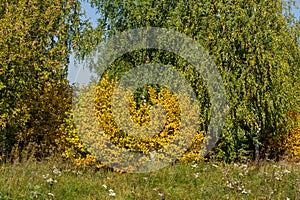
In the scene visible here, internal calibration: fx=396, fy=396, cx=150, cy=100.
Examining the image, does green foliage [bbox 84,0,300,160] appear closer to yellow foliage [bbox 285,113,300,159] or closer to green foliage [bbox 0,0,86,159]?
yellow foliage [bbox 285,113,300,159]

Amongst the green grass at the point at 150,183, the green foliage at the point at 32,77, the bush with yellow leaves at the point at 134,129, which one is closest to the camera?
the green grass at the point at 150,183

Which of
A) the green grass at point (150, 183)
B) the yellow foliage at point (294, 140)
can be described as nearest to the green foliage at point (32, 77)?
the green grass at point (150, 183)

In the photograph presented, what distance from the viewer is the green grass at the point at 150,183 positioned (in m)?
6.74

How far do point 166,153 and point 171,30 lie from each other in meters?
4.55

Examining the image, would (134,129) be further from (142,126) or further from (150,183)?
(150,183)

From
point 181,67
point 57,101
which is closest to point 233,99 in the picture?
point 181,67

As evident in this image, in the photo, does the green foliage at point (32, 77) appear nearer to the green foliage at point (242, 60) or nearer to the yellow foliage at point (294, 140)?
the green foliage at point (242, 60)

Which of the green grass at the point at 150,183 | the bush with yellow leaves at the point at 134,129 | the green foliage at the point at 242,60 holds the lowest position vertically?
the green grass at the point at 150,183

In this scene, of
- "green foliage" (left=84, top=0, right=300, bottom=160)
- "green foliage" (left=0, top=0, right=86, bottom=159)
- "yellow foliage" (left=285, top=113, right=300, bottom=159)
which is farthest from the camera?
"yellow foliage" (left=285, top=113, right=300, bottom=159)

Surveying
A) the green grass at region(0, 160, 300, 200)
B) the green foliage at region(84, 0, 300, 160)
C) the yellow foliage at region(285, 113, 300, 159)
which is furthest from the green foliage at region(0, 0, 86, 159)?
the yellow foliage at region(285, 113, 300, 159)

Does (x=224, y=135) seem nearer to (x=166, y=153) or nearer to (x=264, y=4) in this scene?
(x=166, y=153)

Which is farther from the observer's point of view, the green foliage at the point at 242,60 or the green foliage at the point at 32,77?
the green foliage at the point at 242,60

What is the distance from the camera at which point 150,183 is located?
26.0 feet

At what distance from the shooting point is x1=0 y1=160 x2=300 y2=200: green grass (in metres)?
6.74
